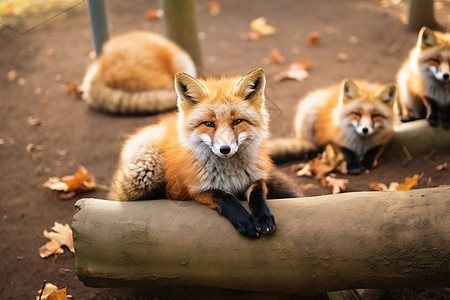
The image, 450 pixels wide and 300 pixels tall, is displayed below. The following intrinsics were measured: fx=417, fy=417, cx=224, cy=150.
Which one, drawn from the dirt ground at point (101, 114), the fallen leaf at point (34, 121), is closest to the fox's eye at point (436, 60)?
the dirt ground at point (101, 114)

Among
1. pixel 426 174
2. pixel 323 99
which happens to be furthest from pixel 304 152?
pixel 426 174

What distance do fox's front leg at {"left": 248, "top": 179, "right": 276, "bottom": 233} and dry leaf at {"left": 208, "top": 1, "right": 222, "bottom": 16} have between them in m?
6.57

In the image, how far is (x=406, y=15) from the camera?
7445 mm

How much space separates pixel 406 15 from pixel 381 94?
423 centimetres

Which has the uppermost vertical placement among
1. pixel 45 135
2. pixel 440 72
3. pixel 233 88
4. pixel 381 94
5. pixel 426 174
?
pixel 233 88

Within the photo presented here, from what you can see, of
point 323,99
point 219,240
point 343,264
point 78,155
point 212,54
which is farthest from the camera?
point 212,54

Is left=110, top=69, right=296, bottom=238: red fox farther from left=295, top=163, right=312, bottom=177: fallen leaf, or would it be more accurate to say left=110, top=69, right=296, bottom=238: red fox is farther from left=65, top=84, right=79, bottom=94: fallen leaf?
left=65, top=84, right=79, bottom=94: fallen leaf

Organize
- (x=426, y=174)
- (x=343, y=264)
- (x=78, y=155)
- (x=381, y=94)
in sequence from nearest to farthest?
1. (x=343, y=264)
2. (x=426, y=174)
3. (x=381, y=94)
4. (x=78, y=155)

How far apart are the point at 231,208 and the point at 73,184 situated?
1.91 m

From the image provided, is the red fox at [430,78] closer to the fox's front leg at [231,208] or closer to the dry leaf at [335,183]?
the dry leaf at [335,183]

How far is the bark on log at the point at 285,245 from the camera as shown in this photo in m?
2.02

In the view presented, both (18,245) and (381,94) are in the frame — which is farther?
(381,94)

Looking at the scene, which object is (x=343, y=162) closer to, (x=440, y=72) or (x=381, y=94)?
(x=381, y=94)

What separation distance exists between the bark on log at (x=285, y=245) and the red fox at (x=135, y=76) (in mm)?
2794
